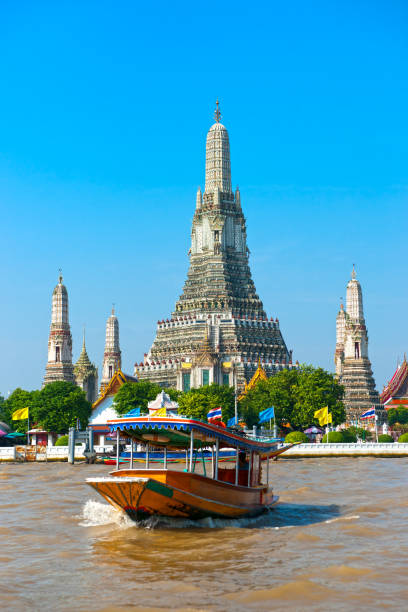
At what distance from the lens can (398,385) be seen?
11775 centimetres

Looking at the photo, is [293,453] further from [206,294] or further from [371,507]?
[206,294]

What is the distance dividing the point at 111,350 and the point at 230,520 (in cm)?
8547

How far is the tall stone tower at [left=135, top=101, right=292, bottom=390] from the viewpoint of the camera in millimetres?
97688

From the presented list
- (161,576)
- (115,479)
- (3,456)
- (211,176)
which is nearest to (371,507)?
(115,479)

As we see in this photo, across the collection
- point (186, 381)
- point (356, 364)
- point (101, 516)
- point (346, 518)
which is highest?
point (356, 364)

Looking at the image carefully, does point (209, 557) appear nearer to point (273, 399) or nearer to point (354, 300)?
point (273, 399)

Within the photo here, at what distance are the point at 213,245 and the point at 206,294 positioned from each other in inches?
266

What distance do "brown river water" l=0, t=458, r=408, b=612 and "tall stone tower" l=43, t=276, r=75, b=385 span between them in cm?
6746

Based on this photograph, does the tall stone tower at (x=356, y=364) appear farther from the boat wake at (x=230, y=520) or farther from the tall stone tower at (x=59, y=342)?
the boat wake at (x=230, y=520)

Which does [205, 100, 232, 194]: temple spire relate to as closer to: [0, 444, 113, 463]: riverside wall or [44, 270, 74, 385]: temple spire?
[44, 270, 74, 385]: temple spire

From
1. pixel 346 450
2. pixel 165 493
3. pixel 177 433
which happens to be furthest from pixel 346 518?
pixel 346 450

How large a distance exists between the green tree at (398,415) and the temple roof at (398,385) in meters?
4.02

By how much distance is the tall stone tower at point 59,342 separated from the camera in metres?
103

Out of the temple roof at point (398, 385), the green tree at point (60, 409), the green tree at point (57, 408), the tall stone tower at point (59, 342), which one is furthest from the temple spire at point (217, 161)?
the green tree at point (60, 409)
